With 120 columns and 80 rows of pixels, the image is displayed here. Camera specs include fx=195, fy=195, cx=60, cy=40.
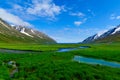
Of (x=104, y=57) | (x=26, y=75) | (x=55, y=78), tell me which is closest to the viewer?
(x=55, y=78)

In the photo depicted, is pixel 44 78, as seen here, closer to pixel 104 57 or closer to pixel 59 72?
pixel 59 72

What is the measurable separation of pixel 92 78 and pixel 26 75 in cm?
1228

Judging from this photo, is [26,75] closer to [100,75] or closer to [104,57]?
[100,75]

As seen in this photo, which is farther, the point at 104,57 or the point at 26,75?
the point at 104,57

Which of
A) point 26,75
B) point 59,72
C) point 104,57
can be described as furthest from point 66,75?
Result: point 104,57

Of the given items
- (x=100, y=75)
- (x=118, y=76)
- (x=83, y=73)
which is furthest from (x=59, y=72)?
(x=118, y=76)

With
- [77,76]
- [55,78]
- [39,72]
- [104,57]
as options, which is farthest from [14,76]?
[104,57]

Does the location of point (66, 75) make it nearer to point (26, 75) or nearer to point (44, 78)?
point (44, 78)

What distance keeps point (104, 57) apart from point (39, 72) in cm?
3442

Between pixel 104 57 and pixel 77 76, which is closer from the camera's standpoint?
pixel 77 76

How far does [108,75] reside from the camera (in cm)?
3600

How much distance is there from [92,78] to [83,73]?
8.89 feet

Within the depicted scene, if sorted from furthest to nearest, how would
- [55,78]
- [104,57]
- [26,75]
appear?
[104,57], [26,75], [55,78]

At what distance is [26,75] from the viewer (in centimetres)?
3669
